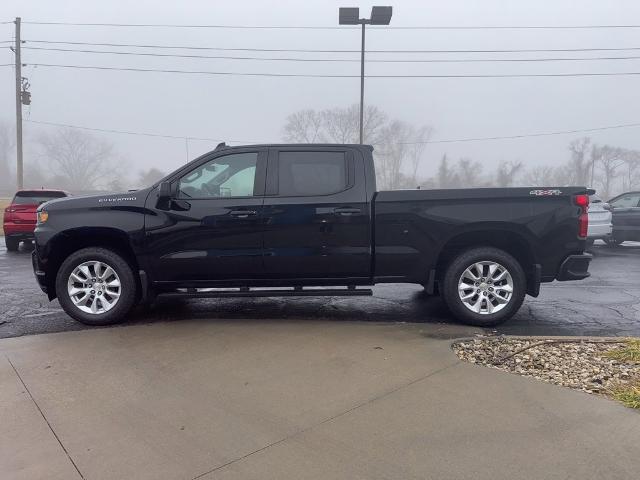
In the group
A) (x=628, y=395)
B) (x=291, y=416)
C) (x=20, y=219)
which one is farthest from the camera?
(x=20, y=219)

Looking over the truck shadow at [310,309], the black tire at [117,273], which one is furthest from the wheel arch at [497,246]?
the black tire at [117,273]

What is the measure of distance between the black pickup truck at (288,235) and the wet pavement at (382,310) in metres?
0.44

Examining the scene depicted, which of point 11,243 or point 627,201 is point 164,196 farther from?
point 627,201

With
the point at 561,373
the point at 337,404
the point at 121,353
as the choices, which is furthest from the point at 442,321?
the point at 121,353

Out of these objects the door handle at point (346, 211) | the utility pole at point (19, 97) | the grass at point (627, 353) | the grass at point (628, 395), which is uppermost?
the utility pole at point (19, 97)

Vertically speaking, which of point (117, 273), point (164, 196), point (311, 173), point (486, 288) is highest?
point (311, 173)

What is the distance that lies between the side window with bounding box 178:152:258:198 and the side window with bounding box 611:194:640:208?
1259 cm

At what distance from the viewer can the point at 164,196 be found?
524cm

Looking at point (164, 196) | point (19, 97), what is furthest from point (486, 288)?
point (19, 97)

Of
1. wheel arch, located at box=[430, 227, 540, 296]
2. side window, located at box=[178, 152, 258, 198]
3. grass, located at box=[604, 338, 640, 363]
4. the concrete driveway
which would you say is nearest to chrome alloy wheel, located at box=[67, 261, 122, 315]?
the concrete driveway

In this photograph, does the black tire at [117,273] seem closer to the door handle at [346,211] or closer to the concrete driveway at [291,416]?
the concrete driveway at [291,416]

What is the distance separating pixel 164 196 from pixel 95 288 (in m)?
1.26

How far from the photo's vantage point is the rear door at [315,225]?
5.27 meters

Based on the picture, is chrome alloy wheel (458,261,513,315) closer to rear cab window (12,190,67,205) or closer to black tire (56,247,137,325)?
black tire (56,247,137,325)
